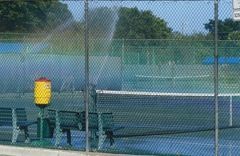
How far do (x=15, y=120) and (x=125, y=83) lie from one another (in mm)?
2786

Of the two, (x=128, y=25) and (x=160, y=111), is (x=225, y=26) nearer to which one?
(x=128, y=25)

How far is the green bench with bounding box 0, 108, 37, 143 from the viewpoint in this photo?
13.4 meters

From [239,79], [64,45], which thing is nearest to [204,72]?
[239,79]

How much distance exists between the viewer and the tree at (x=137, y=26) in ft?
42.1

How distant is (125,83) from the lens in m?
14.8

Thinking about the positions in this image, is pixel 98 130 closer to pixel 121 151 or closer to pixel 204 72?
pixel 121 151

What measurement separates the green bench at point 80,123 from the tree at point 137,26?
6.69ft

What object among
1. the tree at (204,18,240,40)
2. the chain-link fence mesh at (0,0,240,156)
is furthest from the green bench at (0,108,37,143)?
the tree at (204,18,240,40)

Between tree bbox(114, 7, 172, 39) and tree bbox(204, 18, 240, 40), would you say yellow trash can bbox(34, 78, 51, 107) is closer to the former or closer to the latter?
tree bbox(114, 7, 172, 39)

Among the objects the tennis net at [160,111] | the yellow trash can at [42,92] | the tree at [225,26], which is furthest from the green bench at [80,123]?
the tree at [225,26]

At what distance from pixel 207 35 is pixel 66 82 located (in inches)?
179

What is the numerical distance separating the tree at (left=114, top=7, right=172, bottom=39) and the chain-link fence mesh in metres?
0.02

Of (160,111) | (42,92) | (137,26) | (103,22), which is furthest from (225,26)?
(42,92)

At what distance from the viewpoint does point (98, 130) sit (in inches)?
492
